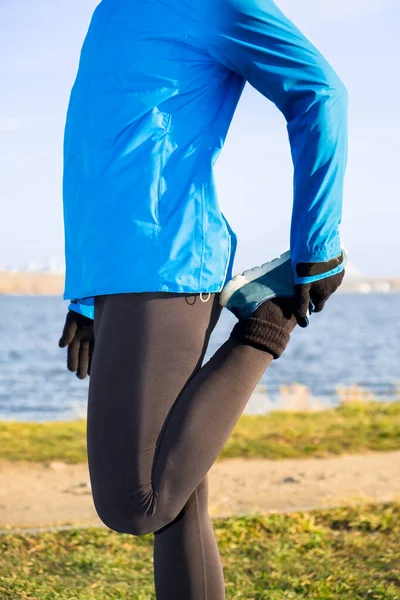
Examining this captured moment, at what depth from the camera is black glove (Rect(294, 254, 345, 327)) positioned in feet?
6.07

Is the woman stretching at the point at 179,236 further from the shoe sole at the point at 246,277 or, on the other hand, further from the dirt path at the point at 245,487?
the dirt path at the point at 245,487

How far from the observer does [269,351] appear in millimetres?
1942

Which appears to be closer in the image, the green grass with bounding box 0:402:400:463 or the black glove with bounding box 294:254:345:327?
the black glove with bounding box 294:254:345:327

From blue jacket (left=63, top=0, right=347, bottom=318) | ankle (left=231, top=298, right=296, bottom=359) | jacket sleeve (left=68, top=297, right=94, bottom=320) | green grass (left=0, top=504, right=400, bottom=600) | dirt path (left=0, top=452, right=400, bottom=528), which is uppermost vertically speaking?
blue jacket (left=63, top=0, right=347, bottom=318)

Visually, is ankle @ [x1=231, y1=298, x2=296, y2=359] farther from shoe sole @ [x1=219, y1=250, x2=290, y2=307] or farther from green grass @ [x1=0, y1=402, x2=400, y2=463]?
green grass @ [x1=0, y1=402, x2=400, y2=463]

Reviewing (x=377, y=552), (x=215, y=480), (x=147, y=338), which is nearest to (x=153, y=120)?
(x=147, y=338)

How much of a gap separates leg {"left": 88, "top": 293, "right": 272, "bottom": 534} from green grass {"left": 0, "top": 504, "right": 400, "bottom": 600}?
1357mm

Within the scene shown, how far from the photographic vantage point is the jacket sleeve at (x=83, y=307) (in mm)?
2212

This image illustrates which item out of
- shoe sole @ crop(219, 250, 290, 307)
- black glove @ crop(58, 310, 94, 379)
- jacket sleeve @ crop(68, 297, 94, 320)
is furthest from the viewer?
black glove @ crop(58, 310, 94, 379)

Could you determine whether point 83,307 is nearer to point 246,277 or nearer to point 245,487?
point 246,277

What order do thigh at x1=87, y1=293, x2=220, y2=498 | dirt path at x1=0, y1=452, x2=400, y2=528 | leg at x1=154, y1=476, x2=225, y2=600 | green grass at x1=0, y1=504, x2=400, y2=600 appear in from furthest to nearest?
dirt path at x1=0, y1=452, x2=400, y2=528 → green grass at x1=0, y1=504, x2=400, y2=600 → leg at x1=154, y1=476, x2=225, y2=600 → thigh at x1=87, y1=293, x2=220, y2=498

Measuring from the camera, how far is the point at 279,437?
21.9 ft

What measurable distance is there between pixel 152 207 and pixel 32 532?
2.64m

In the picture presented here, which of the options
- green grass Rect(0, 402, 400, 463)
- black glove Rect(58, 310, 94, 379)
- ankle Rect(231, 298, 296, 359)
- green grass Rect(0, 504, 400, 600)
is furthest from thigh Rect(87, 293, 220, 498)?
green grass Rect(0, 402, 400, 463)
